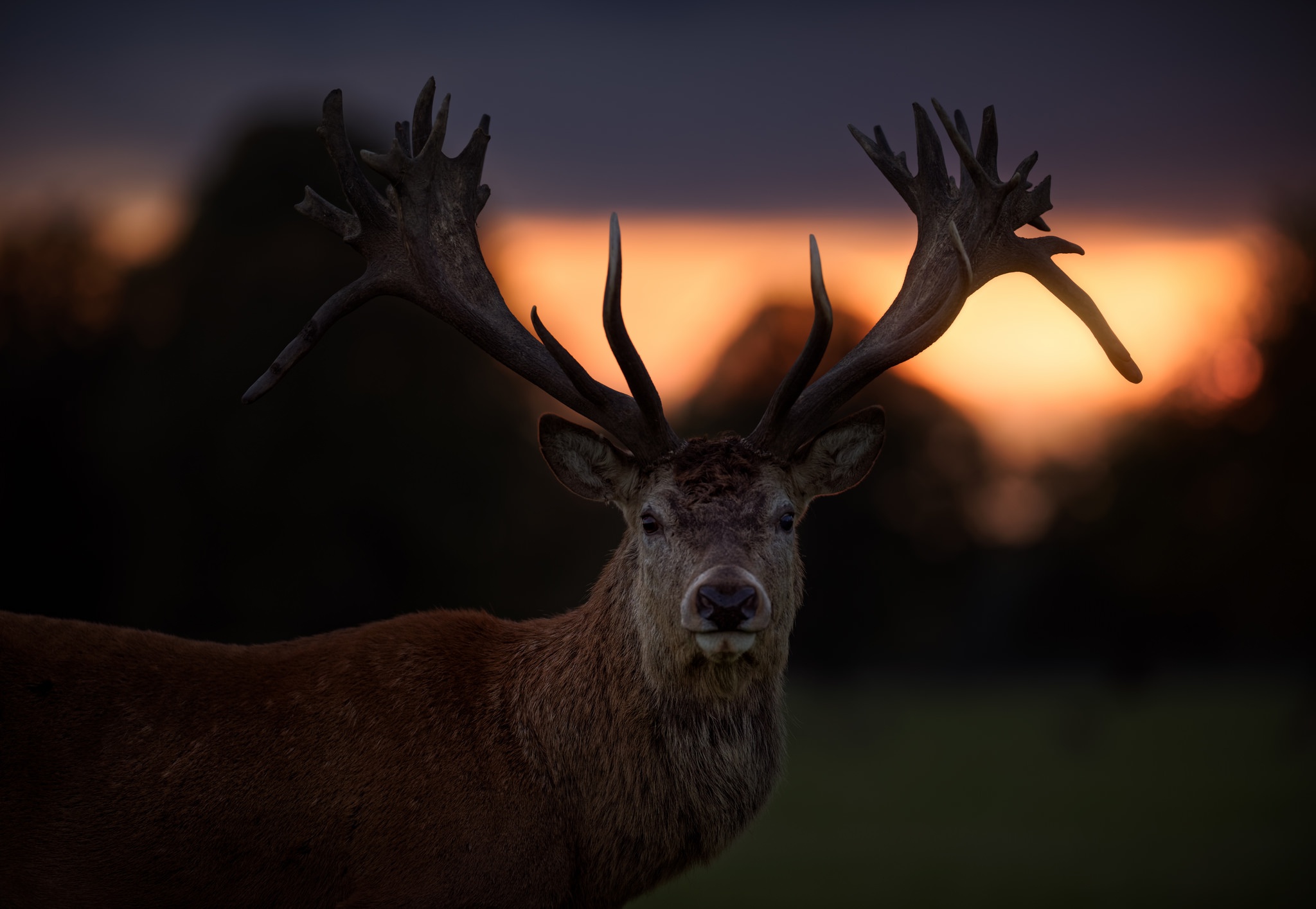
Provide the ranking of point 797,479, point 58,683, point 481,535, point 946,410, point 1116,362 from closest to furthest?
1. point 58,683
2. point 797,479
3. point 1116,362
4. point 481,535
5. point 946,410

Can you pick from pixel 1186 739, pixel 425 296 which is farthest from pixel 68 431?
pixel 1186 739

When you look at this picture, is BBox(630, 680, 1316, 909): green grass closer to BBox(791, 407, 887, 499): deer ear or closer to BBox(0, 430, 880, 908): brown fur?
BBox(0, 430, 880, 908): brown fur

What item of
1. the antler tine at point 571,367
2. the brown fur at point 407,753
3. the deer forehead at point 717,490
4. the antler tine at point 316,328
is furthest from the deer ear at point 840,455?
the antler tine at point 316,328

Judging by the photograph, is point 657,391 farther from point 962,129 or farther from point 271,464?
point 271,464

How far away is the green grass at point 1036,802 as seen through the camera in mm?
19234

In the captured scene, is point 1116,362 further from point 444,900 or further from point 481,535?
point 481,535

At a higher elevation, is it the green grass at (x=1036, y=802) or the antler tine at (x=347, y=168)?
Result: the antler tine at (x=347, y=168)

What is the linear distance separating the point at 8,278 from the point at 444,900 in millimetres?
25185

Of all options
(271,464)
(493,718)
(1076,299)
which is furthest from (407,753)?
(271,464)

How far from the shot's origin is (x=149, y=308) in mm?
24062

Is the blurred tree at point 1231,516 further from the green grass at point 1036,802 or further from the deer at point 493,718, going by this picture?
the deer at point 493,718

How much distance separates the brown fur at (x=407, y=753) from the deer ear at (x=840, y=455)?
347 millimetres

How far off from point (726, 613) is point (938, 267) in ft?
9.94

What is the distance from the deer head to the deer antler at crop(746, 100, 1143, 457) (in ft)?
0.04
